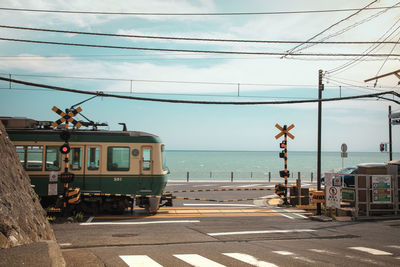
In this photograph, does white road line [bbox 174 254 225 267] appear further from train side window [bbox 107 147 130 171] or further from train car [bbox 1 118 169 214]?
train side window [bbox 107 147 130 171]

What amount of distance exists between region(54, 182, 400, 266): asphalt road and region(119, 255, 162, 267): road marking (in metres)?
0.02

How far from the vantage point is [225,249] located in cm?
964

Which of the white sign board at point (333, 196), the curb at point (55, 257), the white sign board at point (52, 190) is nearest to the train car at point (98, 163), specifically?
the white sign board at point (52, 190)

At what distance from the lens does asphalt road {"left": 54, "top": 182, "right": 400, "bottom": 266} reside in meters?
8.36

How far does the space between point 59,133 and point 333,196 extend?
12.4 meters

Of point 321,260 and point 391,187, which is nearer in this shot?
point 321,260

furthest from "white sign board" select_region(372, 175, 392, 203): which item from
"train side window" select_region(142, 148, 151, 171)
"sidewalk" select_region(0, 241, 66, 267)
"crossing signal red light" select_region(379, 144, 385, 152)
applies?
"crossing signal red light" select_region(379, 144, 385, 152)

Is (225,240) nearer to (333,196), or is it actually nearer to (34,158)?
(333,196)

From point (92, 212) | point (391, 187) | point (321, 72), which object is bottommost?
point (92, 212)

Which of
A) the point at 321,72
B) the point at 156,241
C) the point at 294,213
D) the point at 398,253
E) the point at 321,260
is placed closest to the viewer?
the point at 321,260

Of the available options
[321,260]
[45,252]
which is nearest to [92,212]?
[45,252]

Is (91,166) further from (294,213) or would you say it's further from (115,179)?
(294,213)

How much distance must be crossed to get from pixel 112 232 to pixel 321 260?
6.92 m

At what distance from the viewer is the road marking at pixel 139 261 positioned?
7.80 metres
